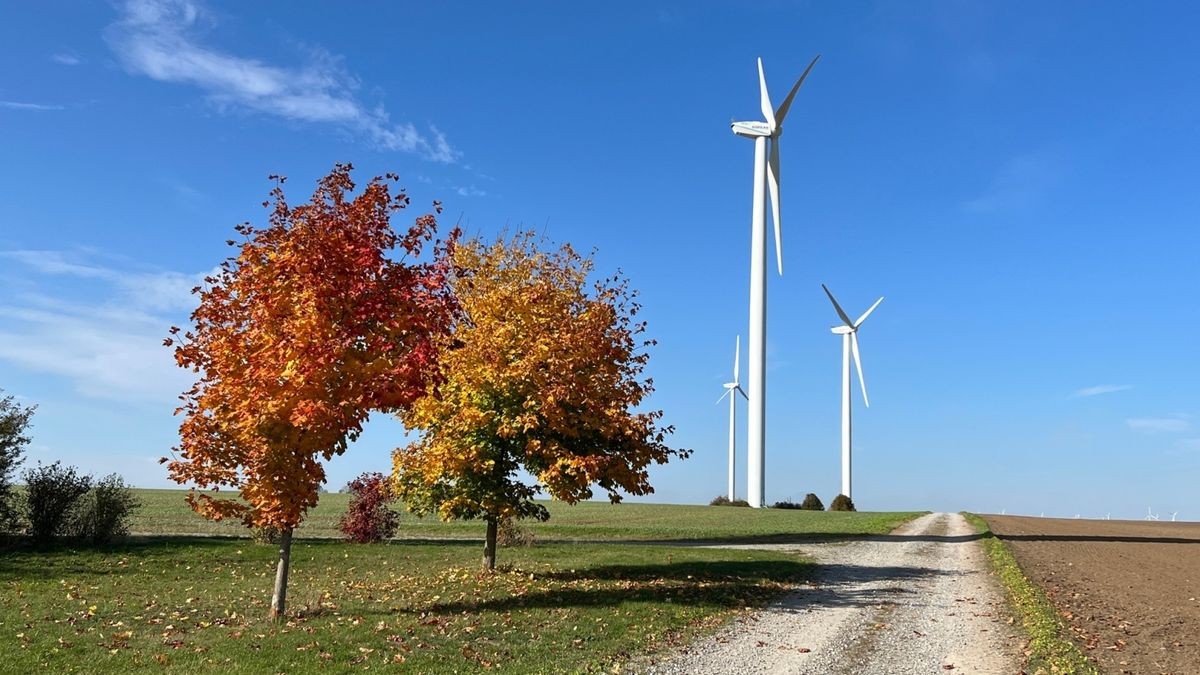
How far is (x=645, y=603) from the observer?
1934 cm

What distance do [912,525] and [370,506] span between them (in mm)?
37561

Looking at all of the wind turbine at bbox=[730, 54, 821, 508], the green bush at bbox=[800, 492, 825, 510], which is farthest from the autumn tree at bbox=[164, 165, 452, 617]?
the green bush at bbox=[800, 492, 825, 510]

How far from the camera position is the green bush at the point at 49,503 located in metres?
32.0

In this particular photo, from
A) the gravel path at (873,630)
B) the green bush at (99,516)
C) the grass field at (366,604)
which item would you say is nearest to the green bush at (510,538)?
the grass field at (366,604)

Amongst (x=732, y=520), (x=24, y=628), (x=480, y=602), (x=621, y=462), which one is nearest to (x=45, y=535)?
(x=24, y=628)

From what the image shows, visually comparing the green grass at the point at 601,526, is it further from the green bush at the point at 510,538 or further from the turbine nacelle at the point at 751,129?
the turbine nacelle at the point at 751,129

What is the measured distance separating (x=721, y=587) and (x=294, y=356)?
12766 millimetres

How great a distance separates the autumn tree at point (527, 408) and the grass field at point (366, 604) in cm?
257

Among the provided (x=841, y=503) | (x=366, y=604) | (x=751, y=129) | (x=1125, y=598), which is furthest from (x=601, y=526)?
(x=841, y=503)

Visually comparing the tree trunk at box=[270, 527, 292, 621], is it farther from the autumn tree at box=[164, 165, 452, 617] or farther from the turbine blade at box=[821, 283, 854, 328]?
the turbine blade at box=[821, 283, 854, 328]

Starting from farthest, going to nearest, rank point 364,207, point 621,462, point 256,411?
point 621,462 → point 364,207 → point 256,411

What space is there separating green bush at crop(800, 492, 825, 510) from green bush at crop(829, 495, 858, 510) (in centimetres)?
115

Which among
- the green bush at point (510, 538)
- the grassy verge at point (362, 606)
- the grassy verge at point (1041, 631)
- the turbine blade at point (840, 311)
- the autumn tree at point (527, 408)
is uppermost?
the turbine blade at point (840, 311)

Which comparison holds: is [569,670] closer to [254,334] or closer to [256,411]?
[256,411]
